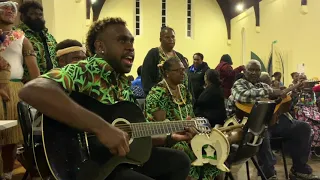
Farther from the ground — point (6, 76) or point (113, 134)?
point (6, 76)

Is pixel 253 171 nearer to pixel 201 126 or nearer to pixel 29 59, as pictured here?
pixel 201 126

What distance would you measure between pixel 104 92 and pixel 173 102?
1.36 meters

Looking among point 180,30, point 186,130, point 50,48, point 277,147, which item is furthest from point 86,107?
point 180,30

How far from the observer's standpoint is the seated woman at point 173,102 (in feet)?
10.1

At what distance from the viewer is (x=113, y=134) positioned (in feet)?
5.39

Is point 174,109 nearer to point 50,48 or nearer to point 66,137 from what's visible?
point 50,48

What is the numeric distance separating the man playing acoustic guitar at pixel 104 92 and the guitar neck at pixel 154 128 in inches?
5.5

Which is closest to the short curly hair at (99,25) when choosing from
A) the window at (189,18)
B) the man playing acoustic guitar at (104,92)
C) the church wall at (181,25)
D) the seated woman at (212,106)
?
the man playing acoustic guitar at (104,92)

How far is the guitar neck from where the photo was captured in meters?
1.92

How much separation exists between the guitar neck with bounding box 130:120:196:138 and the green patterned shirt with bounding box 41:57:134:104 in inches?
7.0

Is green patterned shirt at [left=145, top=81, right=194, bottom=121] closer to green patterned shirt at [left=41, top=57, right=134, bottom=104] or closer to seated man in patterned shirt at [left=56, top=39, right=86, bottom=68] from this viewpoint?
seated man in patterned shirt at [left=56, top=39, right=86, bottom=68]

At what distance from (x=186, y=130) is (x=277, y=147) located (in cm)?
208

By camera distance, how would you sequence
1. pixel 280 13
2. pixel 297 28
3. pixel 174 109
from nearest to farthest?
pixel 174 109 → pixel 297 28 → pixel 280 13

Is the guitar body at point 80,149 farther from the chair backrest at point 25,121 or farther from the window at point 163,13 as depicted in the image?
the window at point 163,13
